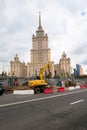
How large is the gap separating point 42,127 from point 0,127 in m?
1.51

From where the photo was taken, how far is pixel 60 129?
714 cm

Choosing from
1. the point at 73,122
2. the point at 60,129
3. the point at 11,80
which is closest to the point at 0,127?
the point at 60,129

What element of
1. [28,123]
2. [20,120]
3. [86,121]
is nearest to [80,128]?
[86,121]

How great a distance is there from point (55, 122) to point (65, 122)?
396mm

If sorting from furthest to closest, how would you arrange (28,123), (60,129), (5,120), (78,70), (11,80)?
(78,70), (11,80), (5,120), (28,123), (60,129)

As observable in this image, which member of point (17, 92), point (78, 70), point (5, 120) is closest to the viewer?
point (5, 120)

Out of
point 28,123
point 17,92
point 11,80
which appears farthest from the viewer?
point 11,80

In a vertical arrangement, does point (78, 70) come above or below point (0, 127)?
above

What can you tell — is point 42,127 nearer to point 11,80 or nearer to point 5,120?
point 5,120

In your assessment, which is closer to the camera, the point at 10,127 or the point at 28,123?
the point at 10,127

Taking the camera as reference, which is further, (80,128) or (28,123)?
(28,123)

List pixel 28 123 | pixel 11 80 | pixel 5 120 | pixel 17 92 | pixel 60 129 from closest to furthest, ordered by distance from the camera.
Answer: pixel 60 129 < pixel 28 123 < pixel 5 120 < pixel 17 92 < pixel 11 80

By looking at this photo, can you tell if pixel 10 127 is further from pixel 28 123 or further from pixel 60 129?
pixel 60 129

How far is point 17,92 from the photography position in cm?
2995
